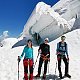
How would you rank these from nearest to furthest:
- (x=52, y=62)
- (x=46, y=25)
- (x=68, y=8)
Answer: (x=52, y=62)
(x=46, y=25)
(x=68, y=8)

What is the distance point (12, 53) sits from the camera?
26328 mm

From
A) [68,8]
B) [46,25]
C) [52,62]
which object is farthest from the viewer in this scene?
[68,8]

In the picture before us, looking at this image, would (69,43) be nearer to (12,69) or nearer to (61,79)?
(12,69)

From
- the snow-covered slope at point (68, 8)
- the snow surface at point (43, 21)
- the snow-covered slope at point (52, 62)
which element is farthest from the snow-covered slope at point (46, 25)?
the snow-covered slope at point (52, 62)

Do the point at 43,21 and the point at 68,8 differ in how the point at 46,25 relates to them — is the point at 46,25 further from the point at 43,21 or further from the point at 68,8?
the point at 68,8

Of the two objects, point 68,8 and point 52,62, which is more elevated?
point 68,8

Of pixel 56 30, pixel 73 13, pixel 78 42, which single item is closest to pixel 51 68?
pixel 78 42

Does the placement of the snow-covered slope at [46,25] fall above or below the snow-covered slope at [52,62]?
above

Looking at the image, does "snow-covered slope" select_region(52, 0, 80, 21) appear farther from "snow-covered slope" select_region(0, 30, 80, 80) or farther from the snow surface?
"snow-covered slope" select_region(0, 30, 80, 80)

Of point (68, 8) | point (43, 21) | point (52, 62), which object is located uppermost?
point (68, 8)

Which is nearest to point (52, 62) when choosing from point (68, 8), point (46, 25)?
point (46, 25)

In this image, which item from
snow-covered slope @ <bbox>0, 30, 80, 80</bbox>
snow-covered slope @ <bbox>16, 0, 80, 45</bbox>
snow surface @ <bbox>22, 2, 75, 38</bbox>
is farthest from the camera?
snow surface @ <bbox>22, 2, 75, 38</bbox>

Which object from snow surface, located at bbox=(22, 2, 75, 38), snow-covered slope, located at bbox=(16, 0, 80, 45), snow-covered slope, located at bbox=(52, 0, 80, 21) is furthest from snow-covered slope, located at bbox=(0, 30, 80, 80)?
snow-covered slope, located at bbox=(52, 0, 80, 21)

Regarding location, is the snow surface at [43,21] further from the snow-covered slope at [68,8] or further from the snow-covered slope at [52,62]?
the snow-covered slope at [52,62]
